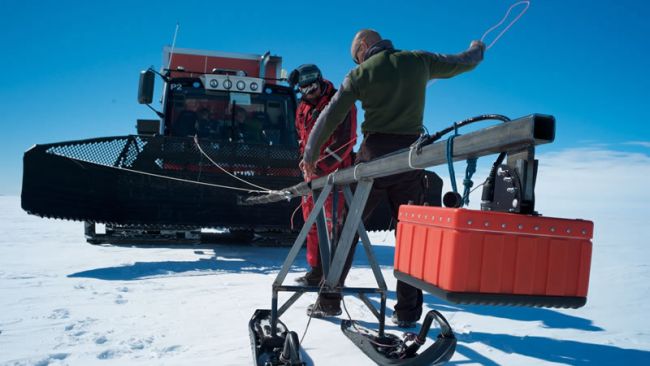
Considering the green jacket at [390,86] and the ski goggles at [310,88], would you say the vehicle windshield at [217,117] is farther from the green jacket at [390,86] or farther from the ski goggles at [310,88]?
the green jacket at [390,86]

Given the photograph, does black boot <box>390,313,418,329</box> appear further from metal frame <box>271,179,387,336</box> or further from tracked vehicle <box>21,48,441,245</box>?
tracked vehicle <box>21,48,441,245</box>

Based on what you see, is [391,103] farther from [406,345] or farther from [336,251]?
[406,345]

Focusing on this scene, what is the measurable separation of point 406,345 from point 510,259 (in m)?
1.26

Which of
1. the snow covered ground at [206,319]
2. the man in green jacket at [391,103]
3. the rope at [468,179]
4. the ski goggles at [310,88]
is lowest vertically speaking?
the snow covered ground at [206,319]

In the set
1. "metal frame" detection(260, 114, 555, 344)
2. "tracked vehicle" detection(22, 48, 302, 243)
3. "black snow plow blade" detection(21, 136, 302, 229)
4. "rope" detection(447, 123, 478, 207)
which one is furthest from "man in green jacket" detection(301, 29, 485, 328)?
"black snow plow blade" detection(21, 136, 302, 229)

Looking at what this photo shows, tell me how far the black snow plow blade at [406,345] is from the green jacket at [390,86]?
1127mm

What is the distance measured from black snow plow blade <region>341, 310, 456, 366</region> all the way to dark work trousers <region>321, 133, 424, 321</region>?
15.7 inches

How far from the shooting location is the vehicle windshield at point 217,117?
22.7ft

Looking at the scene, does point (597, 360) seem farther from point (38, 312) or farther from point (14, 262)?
point (14, 262)

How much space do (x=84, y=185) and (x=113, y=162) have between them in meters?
0.49

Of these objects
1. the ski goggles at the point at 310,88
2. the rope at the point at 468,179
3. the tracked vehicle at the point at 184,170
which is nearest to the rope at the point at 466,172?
the rope at the point at 468,179

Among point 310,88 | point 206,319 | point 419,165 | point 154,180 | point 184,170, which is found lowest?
point 206,319

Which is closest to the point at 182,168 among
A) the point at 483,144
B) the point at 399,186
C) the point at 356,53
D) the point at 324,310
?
the point at 324,310

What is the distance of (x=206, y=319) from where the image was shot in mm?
3090
